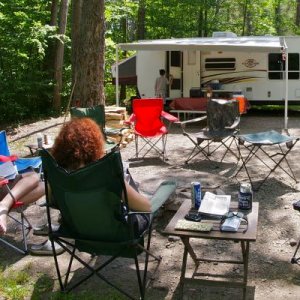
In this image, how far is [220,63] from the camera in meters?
12.6

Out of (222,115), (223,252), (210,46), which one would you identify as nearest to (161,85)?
(210,46)

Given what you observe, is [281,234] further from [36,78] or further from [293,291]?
[36,78]

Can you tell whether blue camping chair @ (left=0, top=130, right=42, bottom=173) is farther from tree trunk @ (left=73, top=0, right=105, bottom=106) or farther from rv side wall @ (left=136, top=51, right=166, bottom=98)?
rv side wall @ (left=136, top=51, right=166, bottom=98)

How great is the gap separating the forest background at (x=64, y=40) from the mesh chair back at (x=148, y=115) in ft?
4.61

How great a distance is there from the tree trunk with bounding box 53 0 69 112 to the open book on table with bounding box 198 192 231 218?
956 centimetres

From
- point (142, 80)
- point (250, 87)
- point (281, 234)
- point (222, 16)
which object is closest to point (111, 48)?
point (142, 80)

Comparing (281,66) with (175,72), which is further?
(175,72)

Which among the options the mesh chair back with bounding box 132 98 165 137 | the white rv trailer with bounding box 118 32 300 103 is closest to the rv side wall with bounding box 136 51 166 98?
the white rv trailer with bounding box 118 32 300 103

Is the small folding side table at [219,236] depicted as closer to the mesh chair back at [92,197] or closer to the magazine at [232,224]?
the magazine at [232,224]

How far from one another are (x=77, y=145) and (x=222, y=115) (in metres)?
4.23

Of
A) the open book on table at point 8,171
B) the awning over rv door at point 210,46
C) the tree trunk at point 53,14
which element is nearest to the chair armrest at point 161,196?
the open book on table at point 8,171

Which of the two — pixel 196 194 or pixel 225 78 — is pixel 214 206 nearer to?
pixel 196 194

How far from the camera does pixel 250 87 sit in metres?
12.4

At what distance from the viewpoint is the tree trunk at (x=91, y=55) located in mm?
7801
